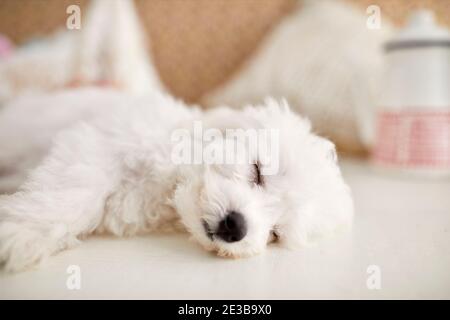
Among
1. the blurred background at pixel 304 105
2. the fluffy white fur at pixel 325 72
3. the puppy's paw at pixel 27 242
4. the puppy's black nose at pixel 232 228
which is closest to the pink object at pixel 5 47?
the blurred background at pixel 304 105

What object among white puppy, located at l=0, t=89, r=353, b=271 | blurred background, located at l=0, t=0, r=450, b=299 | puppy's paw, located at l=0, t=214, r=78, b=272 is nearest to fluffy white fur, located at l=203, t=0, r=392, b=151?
blurred background, located at l=0, t=0, r=450, b=299

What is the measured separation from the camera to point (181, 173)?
109 cm

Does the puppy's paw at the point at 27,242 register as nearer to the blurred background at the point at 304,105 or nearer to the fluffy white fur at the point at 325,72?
the blurred background at the point at 304,105

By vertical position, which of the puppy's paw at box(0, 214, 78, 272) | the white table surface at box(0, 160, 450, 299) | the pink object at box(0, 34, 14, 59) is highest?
the pink object at box(0, 34, 14, 59)

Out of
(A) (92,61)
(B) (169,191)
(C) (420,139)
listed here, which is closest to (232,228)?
(B) (169,191)

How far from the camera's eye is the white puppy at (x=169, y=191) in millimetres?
927

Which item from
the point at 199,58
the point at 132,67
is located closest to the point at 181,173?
the point at 132,67

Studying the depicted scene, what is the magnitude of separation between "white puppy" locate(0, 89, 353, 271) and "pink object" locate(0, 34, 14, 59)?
1702mm

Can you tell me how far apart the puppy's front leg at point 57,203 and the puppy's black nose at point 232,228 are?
324 mm

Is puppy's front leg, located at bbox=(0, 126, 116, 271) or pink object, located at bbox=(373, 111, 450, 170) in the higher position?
pink object, located at bbox=(373, 111, 450, 170)

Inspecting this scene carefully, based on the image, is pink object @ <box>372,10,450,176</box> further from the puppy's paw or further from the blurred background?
the puppy's paw

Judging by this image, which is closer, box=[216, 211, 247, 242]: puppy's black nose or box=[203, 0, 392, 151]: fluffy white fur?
box=[216, 211, 247, 242]: puppy's black nose

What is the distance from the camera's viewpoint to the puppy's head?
37.4 inches
